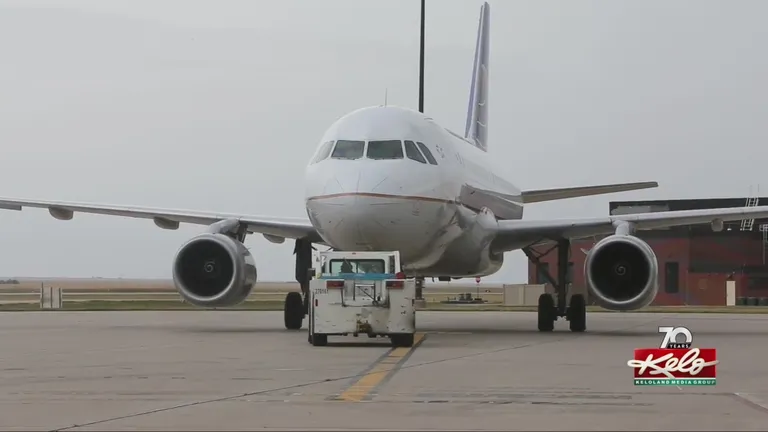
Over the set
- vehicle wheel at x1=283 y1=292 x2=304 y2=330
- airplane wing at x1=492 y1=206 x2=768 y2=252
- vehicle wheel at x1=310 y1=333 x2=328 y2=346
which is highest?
airplane wing at x1=492 y1=206 x2=768 y2=252

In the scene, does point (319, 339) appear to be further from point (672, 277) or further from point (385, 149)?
point (672, 277)

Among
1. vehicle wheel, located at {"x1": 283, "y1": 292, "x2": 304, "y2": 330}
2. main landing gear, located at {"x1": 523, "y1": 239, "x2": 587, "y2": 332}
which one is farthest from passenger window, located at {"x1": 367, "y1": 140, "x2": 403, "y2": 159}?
main landing gear, located at {"x1": 523, "y1": 239, "x2": 587, "y2": 332}

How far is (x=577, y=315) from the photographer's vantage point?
23.3 meters

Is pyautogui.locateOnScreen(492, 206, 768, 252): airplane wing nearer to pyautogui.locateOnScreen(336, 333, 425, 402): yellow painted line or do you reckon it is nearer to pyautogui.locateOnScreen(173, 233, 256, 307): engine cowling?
pyautogui.locateOnScreen(173, 233, 256, 307): engine cowling

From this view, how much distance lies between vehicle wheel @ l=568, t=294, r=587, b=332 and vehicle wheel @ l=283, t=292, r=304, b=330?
5.22 m

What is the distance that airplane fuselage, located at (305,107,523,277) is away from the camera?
1877 cm

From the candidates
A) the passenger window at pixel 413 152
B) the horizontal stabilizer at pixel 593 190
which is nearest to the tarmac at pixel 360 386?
the passenger window at pixel 413 152

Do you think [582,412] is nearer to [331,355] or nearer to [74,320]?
[331,355]

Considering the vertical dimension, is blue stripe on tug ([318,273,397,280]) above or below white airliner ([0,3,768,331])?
below

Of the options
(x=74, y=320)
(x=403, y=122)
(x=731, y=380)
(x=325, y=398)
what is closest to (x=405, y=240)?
(x=403, y=122)

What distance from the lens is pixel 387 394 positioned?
10453 mm

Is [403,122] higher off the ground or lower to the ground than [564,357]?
higher

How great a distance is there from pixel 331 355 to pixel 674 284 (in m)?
45.5

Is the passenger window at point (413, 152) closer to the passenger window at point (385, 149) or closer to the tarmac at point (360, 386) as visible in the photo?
the passenger window at point (385, 149)
